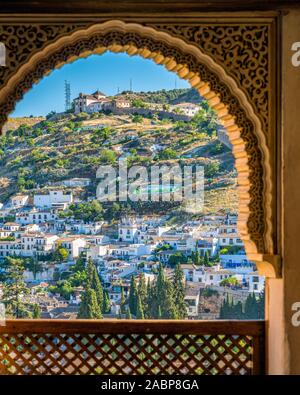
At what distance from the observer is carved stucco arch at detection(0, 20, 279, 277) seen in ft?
14.9

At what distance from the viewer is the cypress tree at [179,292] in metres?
10.1

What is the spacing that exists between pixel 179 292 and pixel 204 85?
5.91 m

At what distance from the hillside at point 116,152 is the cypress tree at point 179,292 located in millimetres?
1056

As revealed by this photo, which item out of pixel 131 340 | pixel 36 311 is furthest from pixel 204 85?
pixel 36 311

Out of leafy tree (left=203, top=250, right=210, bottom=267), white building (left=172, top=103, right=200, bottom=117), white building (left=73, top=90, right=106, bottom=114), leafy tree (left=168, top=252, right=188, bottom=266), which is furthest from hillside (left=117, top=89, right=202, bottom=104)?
leafy tree (left=168, top=252, right=188, bottom=266)

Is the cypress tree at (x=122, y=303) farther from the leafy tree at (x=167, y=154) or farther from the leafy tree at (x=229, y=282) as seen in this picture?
the leafy tree at (x=167, y=154)

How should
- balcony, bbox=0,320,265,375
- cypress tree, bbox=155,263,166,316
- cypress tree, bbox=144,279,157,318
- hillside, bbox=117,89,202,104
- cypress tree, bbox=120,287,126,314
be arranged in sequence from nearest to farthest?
1. balcony, bbox=0,320,265,375
2. cypress tree, bbox=120,287,126,314
3. cypress tree, bbox=144,279,157,318
4. cypress tree, bbox=155,263,166,316
5. hillside, bbox=117,89,202,104

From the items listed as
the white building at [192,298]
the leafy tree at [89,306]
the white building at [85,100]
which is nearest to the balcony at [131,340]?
the leafy tree at [89,306]

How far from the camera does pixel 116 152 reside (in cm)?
1125

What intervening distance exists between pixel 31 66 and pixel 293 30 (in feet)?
5.50

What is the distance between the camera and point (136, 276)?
33.6ft

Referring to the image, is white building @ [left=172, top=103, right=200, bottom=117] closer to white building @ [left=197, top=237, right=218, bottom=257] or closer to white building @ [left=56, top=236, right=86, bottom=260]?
white building @ [left=197, top=237, right=218, bottom=257]

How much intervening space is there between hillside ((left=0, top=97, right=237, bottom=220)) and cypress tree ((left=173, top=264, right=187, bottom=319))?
1056 mm
